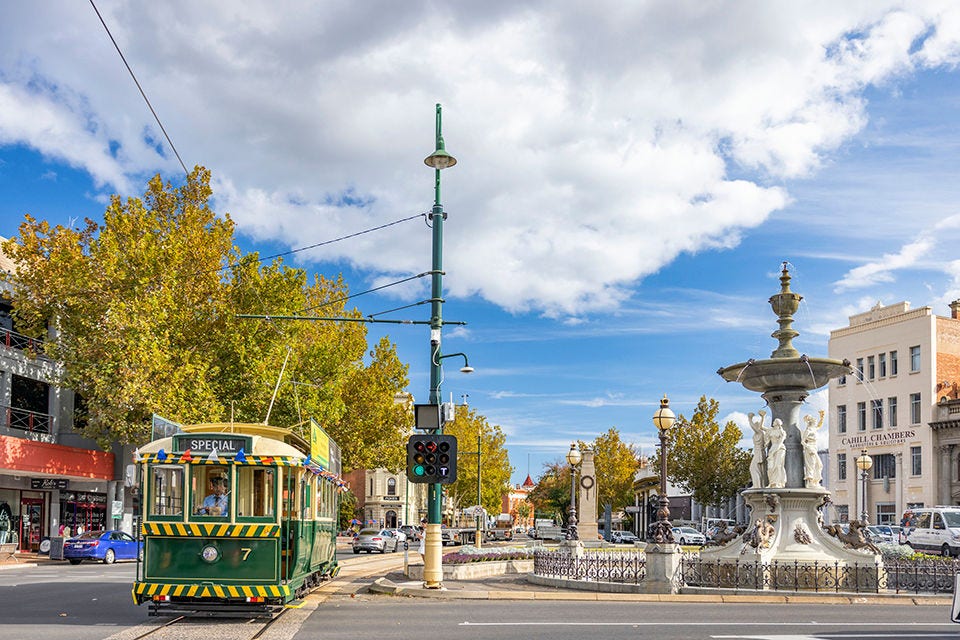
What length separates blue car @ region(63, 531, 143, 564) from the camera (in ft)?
124

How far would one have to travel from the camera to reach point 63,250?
40156 mm

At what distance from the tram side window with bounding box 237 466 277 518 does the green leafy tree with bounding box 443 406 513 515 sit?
59.0m

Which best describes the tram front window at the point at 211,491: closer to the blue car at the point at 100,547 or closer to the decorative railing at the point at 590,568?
the decorative railing at the point at 590,568

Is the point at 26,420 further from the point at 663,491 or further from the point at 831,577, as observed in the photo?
the point at 831,577

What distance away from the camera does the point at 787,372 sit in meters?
23.7

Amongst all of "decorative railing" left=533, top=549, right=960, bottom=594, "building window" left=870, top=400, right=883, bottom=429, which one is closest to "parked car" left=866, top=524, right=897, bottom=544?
"building window" left=870, top=400, right=883, bottom=429

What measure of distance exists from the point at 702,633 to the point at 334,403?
32240 mm

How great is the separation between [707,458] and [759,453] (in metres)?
41.8

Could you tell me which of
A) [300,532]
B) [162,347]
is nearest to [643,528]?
[162,347]

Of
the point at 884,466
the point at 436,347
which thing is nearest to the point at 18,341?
the point at 436,347

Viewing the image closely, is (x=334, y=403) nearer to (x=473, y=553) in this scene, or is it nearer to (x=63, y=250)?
(x=63, y=250)

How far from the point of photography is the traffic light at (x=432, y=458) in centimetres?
2056

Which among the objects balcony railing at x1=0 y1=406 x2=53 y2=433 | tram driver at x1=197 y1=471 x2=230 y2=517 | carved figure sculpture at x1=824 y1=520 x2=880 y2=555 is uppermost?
balcony railing at x1=0 y1=406 x2=53 y2=433

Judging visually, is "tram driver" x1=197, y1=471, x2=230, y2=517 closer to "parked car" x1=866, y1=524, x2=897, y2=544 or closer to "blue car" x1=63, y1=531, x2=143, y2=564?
"blue car" x1=63, y1=531, x2=143, y2=564
